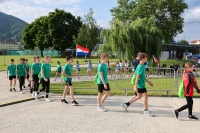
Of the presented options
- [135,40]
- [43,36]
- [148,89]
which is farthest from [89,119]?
[43,36]

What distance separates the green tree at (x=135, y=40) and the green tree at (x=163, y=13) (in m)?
9.57

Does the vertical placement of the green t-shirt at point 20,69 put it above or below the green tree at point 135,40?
below

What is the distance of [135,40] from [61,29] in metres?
39.3

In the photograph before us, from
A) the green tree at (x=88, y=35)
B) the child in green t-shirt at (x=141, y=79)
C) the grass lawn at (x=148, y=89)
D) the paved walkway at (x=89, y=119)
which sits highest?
the green tree at (x=88, y=35)

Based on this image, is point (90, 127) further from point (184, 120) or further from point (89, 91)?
point (89, 91)

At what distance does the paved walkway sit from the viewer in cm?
571

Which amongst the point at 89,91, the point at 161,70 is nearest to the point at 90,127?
the point at 89,91

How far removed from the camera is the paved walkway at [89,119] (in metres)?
5.71

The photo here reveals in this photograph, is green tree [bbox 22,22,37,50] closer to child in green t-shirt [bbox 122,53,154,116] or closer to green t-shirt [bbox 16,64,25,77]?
green t-shirt [bbox 16,64,25,77]

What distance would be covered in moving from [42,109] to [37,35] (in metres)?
62.9

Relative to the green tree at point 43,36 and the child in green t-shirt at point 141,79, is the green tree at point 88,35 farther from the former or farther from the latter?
the child in green t-shirt at point 141,79

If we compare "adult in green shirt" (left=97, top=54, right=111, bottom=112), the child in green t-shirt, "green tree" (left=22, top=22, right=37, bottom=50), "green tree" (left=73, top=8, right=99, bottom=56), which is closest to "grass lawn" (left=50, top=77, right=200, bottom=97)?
"adult in green shirt" (left=97, top=54, right=111, bottom=112)

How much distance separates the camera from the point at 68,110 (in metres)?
7.66

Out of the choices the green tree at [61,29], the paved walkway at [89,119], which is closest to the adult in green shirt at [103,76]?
the paved walkway at [89,119]
